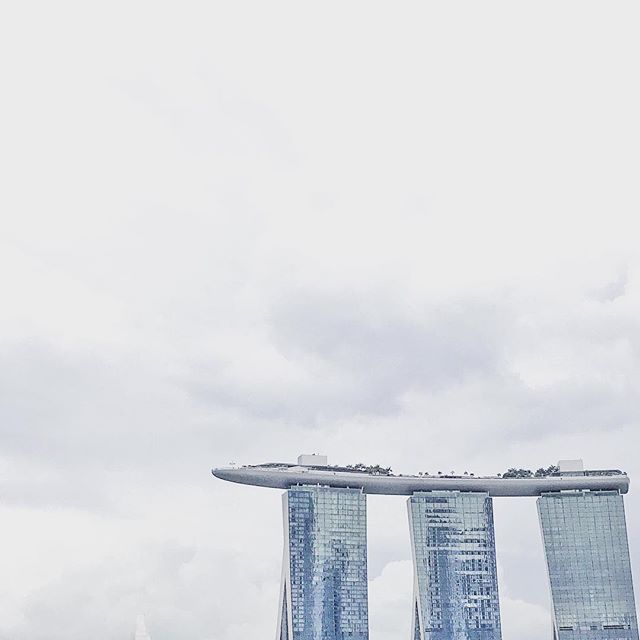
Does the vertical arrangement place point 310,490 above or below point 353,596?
above

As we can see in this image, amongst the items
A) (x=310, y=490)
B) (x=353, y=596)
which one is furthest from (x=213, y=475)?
(x=353, y=596)

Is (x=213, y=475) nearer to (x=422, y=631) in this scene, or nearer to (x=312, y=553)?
(x=312, y=553)

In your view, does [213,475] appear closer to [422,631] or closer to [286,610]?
[286,610]

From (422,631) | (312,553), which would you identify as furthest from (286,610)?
(422,631)

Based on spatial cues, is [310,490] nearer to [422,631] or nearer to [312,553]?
[312,553]

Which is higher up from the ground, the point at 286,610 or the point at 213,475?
the point at 213,475
